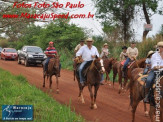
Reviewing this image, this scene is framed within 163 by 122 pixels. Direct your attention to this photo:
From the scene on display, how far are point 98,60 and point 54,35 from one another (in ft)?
74.6

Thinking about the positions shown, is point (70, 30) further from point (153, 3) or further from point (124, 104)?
point (124, 104)

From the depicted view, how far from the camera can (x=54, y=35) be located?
31750 mm

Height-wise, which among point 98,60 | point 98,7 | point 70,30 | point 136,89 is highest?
point 98,7

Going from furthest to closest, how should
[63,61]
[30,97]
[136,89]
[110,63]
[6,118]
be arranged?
1. [63,61]
2. [110,63]
3. [30,97]
4. [136,89]
5. [6,118]

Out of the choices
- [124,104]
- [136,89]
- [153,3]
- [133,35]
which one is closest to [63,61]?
[133,35]

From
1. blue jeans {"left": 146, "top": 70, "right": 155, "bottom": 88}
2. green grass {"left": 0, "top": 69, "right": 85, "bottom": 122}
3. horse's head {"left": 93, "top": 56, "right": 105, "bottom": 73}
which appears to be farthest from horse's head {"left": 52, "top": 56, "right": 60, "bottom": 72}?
blue jeans {"left": 146, "top": 70, "right": 155, "bottom": 88}

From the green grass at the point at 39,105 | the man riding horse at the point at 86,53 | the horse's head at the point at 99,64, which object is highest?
the man riding horse at the point at 86,53

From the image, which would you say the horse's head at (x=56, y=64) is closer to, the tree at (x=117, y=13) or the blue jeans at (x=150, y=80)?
the blue jeans at (x=150, y=80)

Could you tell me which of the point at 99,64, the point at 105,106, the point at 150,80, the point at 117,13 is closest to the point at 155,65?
the point at 150,80

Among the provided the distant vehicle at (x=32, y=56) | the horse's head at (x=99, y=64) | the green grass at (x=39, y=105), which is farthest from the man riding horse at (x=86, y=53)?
the distant vehicle at (x=32, y=56)

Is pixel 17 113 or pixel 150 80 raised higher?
pixel 150 80

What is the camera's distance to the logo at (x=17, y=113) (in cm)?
652

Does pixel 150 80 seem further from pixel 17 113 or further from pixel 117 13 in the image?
pixel 117 13

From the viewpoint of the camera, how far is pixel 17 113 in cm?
685
